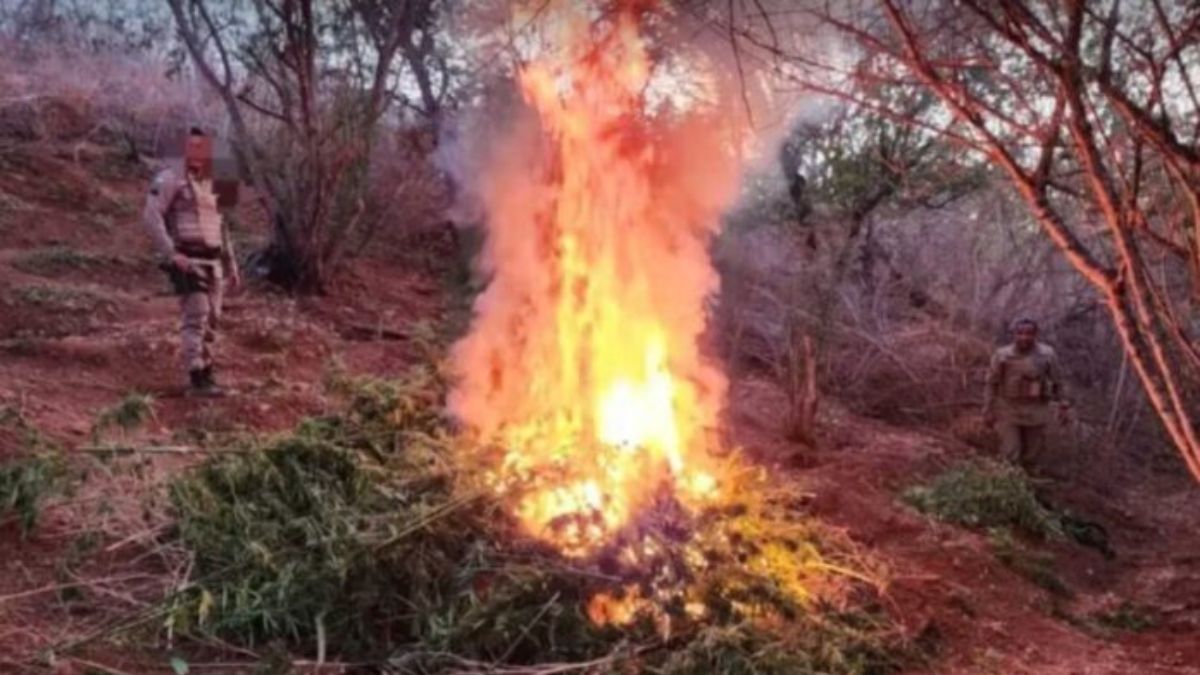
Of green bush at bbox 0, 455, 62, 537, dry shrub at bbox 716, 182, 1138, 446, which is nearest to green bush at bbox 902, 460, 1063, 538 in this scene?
dry shrub at bbox 716, 182, 1138, 446

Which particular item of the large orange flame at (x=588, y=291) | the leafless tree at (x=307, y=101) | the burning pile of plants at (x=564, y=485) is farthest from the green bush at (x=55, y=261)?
the large orange flame at (x=588, y=291)

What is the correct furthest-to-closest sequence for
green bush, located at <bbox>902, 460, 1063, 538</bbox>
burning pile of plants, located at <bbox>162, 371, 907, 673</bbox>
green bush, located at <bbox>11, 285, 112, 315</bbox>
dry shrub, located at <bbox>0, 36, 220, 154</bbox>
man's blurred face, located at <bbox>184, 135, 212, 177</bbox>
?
dry shrub, located at <bbox>0, 36, 220, 154</bbox> < green bush, located at <bbox>11, 285, 112, 315</bbox> < green bush, located at <bbox>902, 460, 1063, 538</bbox> < man's blurred face, located at <bbox>184, 135, 212, 177</bbox> < burning pile of plants, located at <bbox>162, 371, 907, 673</bbox>

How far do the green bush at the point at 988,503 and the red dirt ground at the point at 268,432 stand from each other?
0.26m

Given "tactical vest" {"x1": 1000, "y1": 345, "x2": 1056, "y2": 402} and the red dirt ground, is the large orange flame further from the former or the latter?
"tactical vest" {"x1": 1000, "y1": 345, "x2": 1056, "y2": 402}

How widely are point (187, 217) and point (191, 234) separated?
11cm

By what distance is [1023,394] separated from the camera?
9.32m

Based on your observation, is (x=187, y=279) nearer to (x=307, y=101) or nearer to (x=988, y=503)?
(x=307, y=101)

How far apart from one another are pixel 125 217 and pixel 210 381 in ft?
20.2

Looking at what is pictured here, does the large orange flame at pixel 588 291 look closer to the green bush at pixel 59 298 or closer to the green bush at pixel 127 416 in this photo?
the green bush at pixel 127 416

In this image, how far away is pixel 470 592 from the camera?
4762mm

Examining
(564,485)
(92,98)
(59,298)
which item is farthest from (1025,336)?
(92,98)

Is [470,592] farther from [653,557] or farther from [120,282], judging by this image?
[120,282]

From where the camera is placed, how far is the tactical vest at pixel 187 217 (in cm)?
730

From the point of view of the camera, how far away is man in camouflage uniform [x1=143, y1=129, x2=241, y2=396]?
23.7ft
